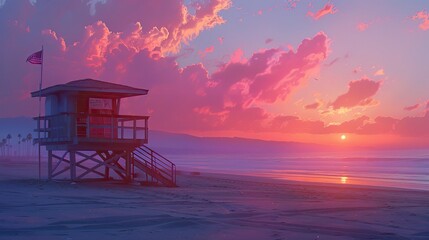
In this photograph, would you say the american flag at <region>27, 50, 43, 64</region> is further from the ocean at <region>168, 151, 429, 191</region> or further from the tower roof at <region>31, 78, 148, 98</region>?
the ocean at <region>168, 151, 429, 191</region>

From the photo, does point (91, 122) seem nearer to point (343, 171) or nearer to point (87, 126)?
point (87, 126)

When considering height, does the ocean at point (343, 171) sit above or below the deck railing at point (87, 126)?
below

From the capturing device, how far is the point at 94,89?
993 inches

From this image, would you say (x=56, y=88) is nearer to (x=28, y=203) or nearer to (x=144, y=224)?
(x=28, y=203)

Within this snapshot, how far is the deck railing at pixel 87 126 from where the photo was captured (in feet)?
82.3

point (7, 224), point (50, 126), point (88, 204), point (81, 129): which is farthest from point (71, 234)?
point (50, 126)

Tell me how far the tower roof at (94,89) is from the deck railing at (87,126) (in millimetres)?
1059

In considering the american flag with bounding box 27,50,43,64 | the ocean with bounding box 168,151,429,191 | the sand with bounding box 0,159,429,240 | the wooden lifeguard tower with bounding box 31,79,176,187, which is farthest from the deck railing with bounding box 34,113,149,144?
the ocean with bounding box 168,151,429,191

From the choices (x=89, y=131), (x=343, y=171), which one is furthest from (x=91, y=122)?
(x=343, y=171)

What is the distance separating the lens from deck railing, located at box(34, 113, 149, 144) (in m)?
25.1

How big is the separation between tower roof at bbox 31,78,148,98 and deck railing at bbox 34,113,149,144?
106 centimetres

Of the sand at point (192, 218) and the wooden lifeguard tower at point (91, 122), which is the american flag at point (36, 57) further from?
the sand at point (192, 218)

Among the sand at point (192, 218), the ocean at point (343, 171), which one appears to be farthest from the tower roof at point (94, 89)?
the ocean at point (343, 171)

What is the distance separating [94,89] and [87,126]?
1.71 meters
